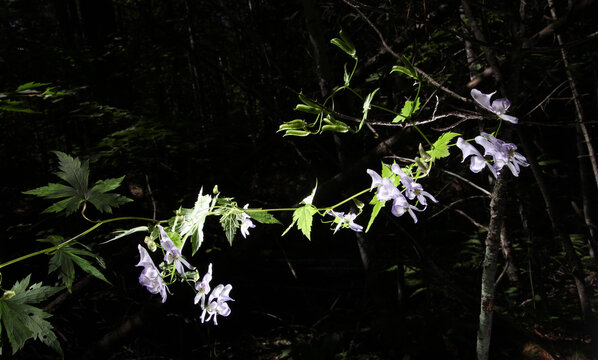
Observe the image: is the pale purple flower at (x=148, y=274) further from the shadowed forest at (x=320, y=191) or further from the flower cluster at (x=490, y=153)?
the flower cluster at (x=490, y=153)

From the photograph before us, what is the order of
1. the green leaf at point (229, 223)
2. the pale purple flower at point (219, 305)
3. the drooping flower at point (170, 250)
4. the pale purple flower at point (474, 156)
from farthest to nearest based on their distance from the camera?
the pale purple flower at point (219, 305) < the green leaf at point (229, 223) < the drooping flower at point (170, 250) < the pale purple flower at point (474, 156)

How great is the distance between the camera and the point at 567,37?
2809 mm

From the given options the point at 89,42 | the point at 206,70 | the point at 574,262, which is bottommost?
the point at 574,262

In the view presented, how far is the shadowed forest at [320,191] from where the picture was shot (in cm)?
125

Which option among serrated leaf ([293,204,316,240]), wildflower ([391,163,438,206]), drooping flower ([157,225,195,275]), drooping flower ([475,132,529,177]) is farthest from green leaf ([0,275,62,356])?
drooping flower ([475,132,529,177])

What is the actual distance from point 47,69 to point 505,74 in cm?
379

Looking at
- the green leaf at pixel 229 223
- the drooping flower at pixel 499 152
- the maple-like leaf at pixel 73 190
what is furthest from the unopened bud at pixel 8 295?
the drooping flower at pixel 499 152

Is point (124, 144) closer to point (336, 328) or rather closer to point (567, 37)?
point (336, 328)

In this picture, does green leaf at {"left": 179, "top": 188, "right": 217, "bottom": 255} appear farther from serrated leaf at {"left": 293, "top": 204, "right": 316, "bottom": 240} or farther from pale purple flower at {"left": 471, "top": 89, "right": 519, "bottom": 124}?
pale purple flower at {"left": 471, "top": 89, "right": 519, "bottom": 124}

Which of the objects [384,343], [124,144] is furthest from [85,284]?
[384,343]

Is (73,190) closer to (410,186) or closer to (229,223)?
(229,223)

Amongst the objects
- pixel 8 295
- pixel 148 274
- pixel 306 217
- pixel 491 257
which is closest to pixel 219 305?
pixel 148 274

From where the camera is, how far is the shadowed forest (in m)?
1.25

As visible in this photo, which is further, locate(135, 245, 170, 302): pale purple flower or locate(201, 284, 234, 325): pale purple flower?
locate(201, 284, 234, 325): pale purple flower
